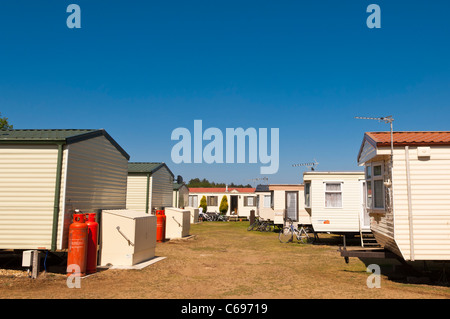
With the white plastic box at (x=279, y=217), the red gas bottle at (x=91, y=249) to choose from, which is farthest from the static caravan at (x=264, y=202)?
the red gas bottle at (x=91, y=249)

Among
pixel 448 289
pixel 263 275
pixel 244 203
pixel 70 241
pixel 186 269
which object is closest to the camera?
pixel 448 289

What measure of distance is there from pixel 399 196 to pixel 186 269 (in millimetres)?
6133

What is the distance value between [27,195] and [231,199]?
28.3 meters

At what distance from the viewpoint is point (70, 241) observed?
8.76m

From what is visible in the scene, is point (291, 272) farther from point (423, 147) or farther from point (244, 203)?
point (244, 203)

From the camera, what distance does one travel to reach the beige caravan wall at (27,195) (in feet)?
29.2

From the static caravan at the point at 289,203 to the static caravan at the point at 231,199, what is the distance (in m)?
12.5

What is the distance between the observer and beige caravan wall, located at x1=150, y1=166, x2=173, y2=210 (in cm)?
1820

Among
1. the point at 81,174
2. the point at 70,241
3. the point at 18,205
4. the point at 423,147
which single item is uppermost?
the point at 423,147

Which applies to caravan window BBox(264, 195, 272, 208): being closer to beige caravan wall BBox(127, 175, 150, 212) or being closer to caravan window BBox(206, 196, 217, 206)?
Answer: caravan window BBox(206, 196, 217, 206)

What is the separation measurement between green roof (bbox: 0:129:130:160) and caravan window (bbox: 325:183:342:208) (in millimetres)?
10042

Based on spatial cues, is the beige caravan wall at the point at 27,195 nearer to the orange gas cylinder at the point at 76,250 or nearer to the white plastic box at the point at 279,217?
the orange gas cylinder at the point at 76,250

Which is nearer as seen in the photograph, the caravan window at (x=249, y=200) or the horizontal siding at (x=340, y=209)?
the horizontal siding at (x=340, y=209)
